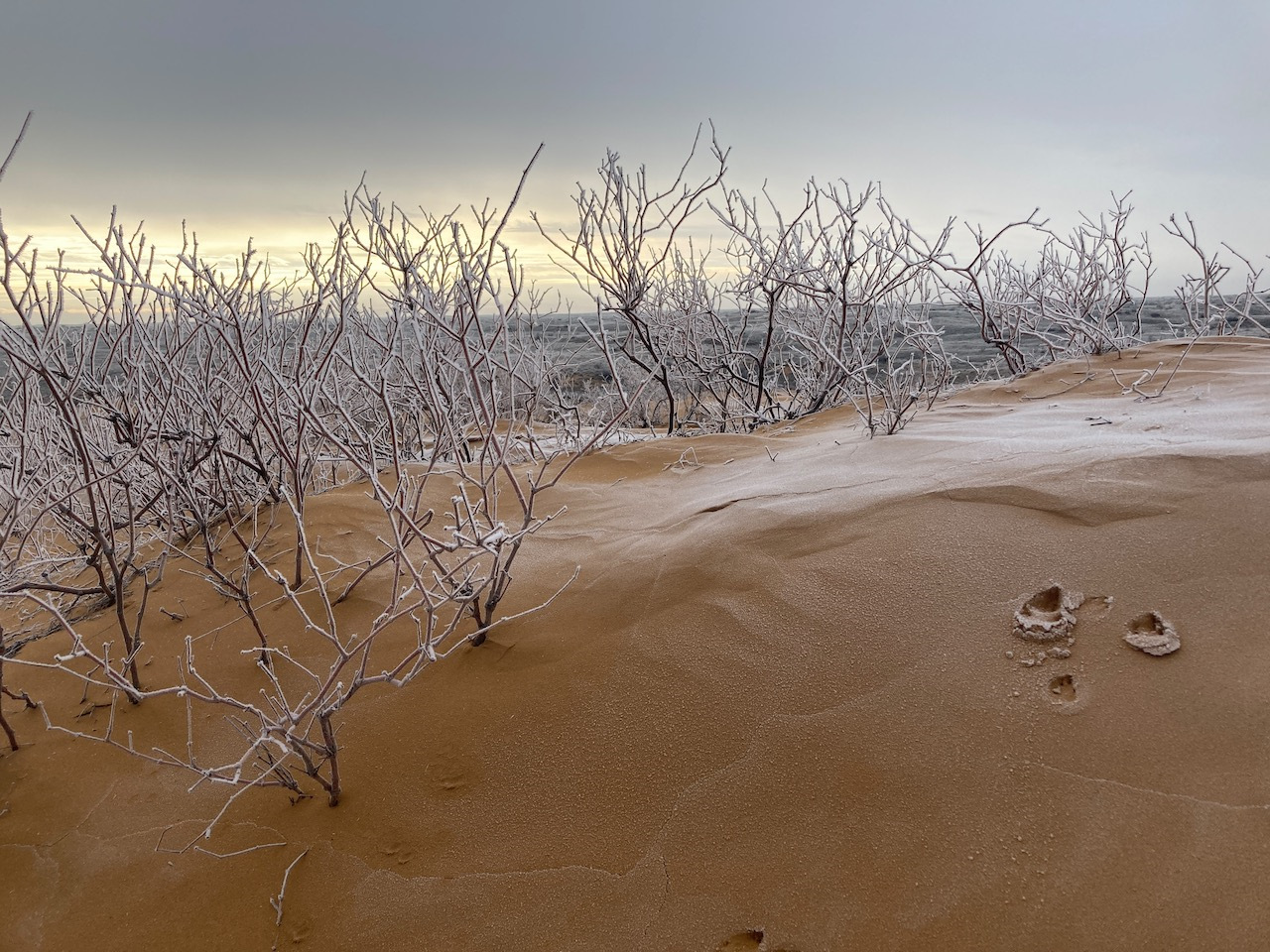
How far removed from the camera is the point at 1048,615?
1.45 m

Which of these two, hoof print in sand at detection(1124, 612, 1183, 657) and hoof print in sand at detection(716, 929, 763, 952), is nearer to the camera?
hoof print in sand at detection(716, 929, 763, 952)

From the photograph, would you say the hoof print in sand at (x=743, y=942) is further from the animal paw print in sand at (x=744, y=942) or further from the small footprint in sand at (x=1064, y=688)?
the small footprint in sand at (x=1064, y=688)

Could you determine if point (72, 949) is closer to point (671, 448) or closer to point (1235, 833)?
point (1235, 833)

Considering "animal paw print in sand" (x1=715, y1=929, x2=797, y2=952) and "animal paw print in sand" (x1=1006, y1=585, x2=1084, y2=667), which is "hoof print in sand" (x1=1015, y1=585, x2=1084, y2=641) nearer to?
"animal paw print in sand" (x1=1006, y1=585, x2=1084, y2=667)

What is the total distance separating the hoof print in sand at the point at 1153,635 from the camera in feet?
4.28

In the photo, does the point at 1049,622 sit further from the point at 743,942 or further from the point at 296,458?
the point at 296,458

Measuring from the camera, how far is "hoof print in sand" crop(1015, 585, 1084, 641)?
1.40 metres

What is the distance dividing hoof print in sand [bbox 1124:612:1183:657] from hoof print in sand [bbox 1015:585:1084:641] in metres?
0.10

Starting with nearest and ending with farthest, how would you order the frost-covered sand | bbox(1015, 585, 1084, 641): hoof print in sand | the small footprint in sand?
the frost-covered sand → the small footprint in sand → bbox(1015, 585, 1084, 641): hoof print in sand

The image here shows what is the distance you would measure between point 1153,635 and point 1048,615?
0.17 meters

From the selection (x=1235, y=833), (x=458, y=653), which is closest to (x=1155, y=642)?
(x=1235, y=833)

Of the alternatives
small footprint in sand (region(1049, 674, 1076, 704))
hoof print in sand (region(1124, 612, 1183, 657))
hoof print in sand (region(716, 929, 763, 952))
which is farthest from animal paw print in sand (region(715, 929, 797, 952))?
hoof print in sand (region(1124, 612, 1183, 657))

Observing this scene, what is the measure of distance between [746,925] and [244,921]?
926mm

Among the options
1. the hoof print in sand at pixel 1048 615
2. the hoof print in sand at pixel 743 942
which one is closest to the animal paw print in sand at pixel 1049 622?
the hoof print in sand at pixel 1048 615
